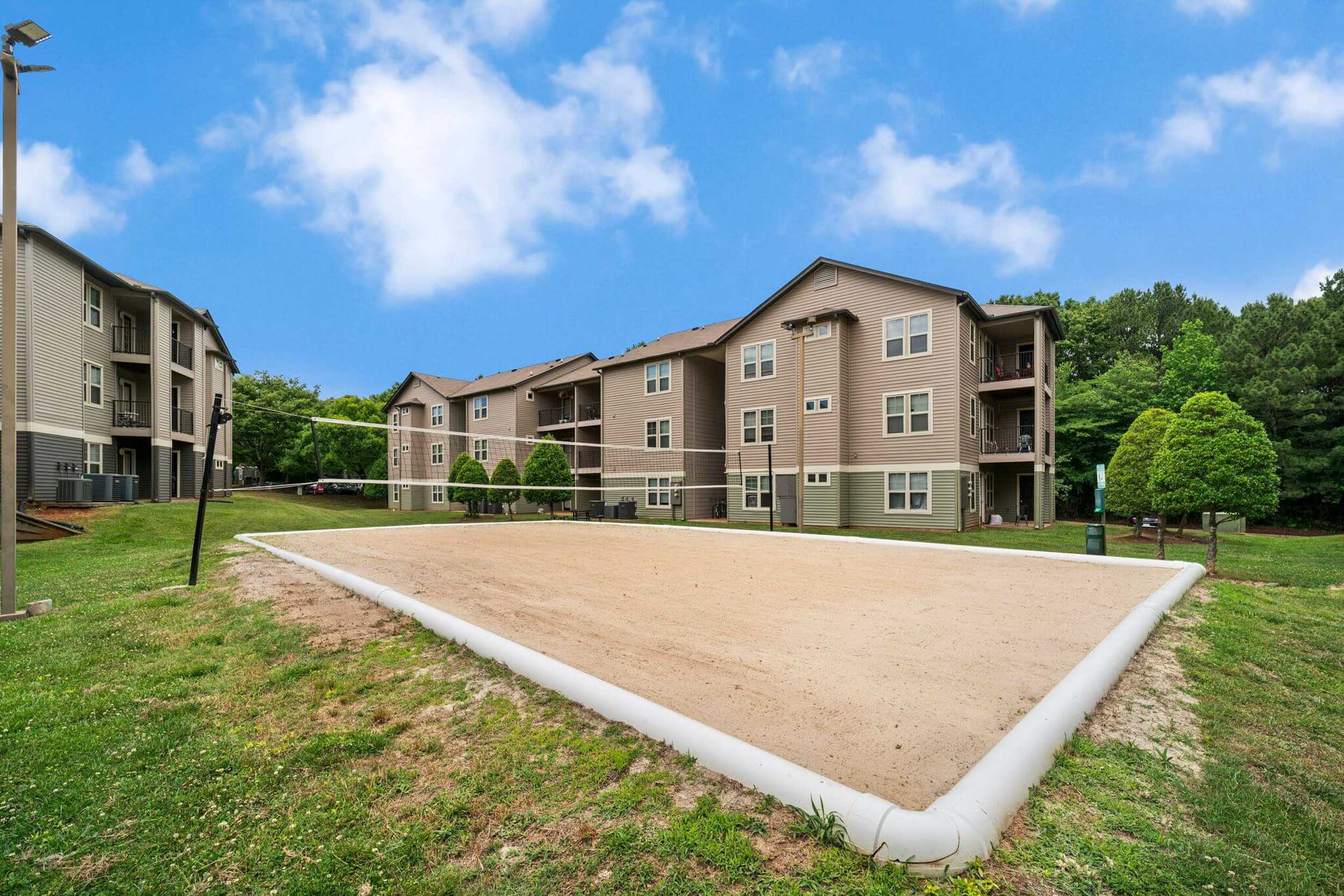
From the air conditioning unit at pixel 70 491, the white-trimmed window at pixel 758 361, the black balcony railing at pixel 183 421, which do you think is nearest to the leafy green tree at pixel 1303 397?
the white-trimmed window at pixel 758 361

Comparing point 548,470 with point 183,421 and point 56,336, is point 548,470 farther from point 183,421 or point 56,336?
point 56,336

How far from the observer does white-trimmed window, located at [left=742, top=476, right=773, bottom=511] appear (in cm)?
2450

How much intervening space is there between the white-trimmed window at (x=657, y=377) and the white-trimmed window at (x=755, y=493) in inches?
249

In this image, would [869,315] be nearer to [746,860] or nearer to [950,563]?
[950,563]

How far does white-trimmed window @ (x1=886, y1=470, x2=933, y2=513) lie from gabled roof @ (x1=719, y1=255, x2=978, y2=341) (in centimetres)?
616

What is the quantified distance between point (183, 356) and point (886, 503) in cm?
3147

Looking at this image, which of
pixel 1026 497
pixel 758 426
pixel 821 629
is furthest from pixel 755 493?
pixel 821 629

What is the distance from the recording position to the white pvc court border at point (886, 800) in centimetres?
236

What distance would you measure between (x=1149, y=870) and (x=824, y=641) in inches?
117

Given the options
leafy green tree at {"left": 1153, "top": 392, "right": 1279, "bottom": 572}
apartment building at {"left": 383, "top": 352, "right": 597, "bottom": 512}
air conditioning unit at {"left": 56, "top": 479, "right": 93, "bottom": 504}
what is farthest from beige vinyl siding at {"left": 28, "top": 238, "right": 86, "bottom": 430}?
leafy green tree at {"left": 1153, "top": 392, "right": 1279, "bottom": 572}

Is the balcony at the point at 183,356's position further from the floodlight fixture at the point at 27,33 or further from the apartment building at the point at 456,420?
the floodlight fixture at the point at 27,33

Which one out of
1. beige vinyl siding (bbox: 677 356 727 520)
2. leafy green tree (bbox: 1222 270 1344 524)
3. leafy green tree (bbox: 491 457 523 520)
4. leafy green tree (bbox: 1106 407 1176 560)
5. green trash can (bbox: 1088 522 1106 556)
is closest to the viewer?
green trash can (bbox: 1088 522 1106 556)

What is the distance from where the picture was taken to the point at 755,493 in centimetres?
2472

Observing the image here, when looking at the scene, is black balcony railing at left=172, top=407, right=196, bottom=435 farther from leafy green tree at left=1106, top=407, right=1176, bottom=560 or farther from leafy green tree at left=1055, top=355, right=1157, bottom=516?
leafy green tree at left=1055, top=355, right=1157, bottom=516
